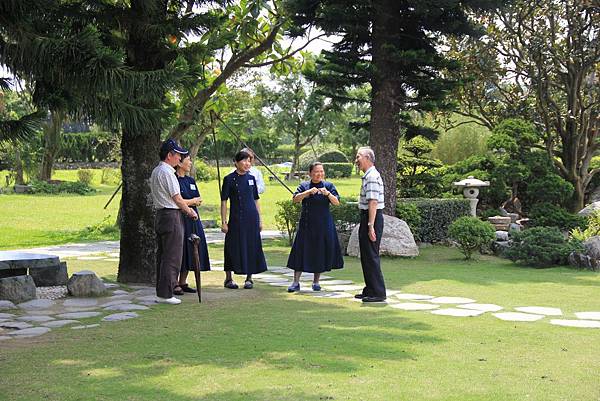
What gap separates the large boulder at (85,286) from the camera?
292 inches

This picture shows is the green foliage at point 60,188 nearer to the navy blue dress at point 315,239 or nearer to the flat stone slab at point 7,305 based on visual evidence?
the navy blue dress at point 315,239

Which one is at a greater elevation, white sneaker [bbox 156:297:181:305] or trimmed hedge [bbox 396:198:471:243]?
trimmed hedge [bbox 396:198:471:243]

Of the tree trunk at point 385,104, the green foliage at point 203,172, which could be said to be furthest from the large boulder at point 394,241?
the green foliage at point 203,172

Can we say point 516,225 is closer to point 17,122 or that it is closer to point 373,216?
point 373,216

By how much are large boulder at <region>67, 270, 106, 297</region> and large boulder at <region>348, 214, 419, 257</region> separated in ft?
16.9

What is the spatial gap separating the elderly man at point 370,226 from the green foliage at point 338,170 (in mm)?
36461

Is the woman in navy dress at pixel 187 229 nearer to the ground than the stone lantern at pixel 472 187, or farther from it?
nearer to the ground

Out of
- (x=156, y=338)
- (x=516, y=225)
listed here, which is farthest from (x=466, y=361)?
(x=516, y=225)

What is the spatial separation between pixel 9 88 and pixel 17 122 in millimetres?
853

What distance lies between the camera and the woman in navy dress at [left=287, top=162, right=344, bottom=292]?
804cm

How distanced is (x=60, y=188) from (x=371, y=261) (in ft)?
79.9

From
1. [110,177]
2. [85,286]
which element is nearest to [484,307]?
[85,286]

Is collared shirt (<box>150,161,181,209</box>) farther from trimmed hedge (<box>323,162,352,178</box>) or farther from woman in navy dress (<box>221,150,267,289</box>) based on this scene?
trimmed hedge (<box>323,162,352,178</box>)

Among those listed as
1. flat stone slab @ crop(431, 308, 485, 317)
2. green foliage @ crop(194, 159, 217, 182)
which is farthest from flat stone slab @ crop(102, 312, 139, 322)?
green foliage @ crop(194, 159, 217, 182)
